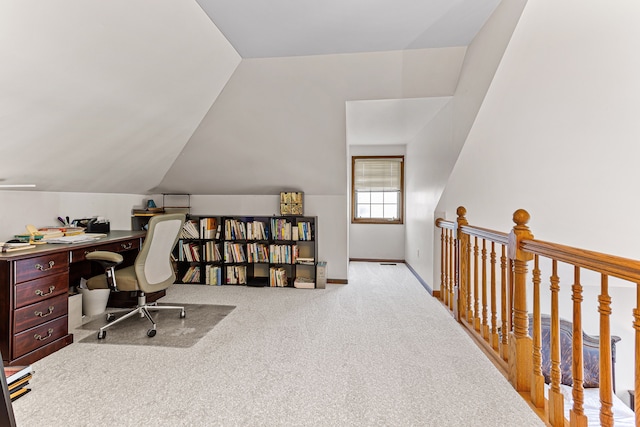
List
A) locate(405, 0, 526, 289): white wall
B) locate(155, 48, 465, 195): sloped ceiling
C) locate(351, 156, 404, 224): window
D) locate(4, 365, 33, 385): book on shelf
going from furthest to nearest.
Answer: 1. locate(351, 156, 404, 224): window
2. locate(155, 48, 465, 195): sloped ceiling
3. locate(405, 0, 526, 289): white wall
4. locate(4, 365, 33, 385): book on shelf

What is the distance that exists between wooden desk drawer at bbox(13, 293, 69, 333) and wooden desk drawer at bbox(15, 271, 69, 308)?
0.11ft

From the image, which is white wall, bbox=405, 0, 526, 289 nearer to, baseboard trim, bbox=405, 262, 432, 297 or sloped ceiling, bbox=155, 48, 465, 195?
baseboard trim, bbox=405, 262, 432, 297

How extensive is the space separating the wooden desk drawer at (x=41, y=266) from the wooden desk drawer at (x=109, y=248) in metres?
0.10

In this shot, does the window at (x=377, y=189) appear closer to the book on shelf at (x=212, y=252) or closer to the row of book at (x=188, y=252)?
the book on shelf at (x=212, y=252)

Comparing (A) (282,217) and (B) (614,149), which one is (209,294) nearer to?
(A) (282,217)

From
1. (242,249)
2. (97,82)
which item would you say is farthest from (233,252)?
(97,82)

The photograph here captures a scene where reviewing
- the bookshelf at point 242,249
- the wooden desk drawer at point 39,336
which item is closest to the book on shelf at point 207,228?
the bookshelf at point 242,249

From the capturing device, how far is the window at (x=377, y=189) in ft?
19.3

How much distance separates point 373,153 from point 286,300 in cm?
334

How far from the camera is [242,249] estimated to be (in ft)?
14.4

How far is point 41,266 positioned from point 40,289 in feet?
0.55

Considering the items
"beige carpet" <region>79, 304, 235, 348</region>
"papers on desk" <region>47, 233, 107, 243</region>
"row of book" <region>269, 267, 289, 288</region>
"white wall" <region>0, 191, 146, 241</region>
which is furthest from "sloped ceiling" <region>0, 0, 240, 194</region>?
"row of book" <region>269, 267, 289, 288</region>

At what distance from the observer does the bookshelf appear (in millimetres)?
4336

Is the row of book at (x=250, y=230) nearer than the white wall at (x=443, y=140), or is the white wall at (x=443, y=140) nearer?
the white wall at (x=443, y=140)
